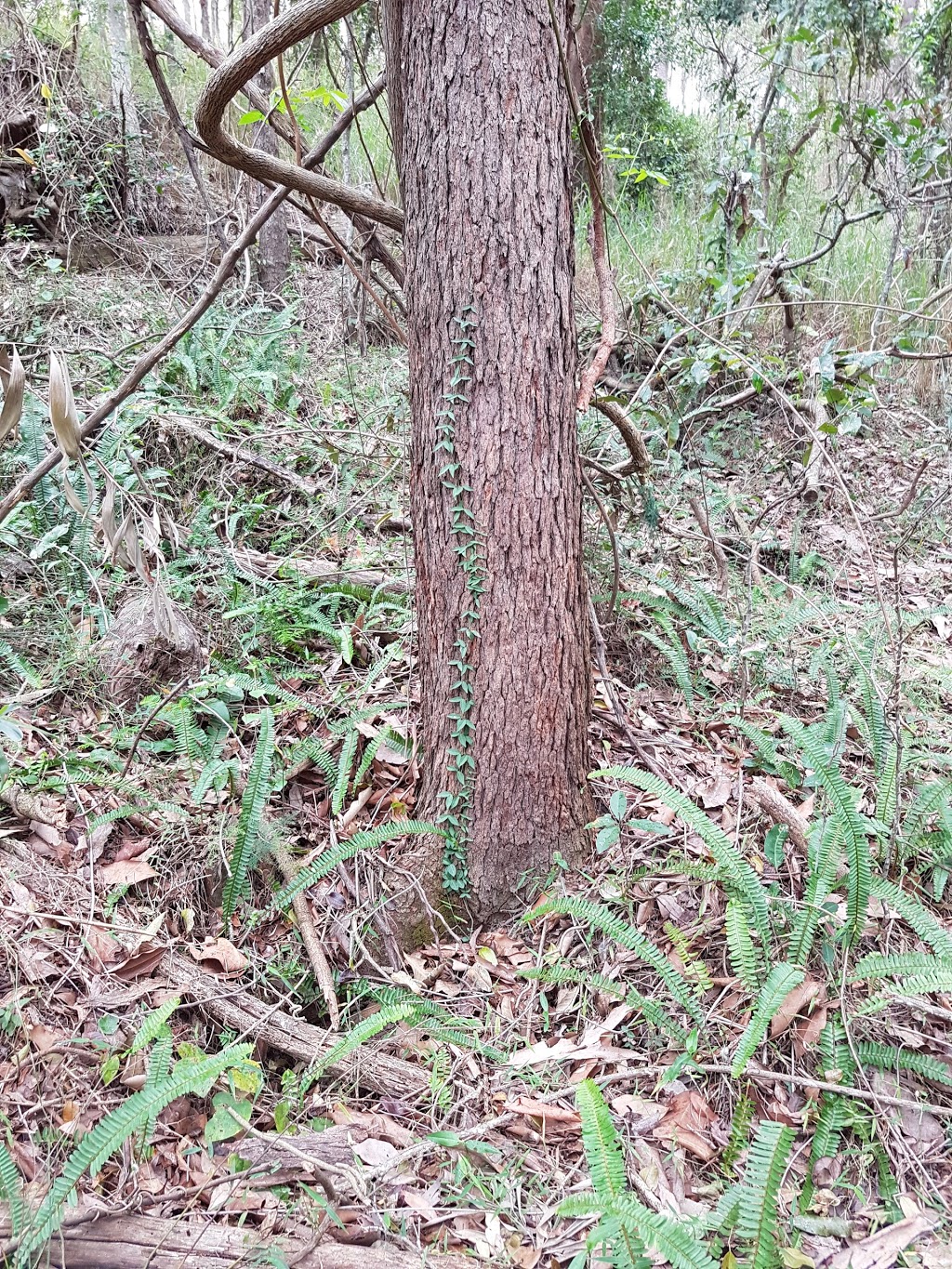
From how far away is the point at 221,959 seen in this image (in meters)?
2.26

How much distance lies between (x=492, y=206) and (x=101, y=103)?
662 cm

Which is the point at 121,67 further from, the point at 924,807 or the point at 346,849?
the point at 924,807

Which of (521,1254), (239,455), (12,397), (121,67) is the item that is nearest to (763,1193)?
(521,1254)

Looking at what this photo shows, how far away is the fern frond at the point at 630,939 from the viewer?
2.06 meters

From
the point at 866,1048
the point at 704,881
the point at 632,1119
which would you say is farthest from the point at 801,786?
the point at 632,1119

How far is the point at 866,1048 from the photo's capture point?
193 cm

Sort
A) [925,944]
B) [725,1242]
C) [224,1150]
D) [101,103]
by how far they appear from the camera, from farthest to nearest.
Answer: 1. [101,103]
2. [925,944]
3. [224,1150]
4. [725,1242]

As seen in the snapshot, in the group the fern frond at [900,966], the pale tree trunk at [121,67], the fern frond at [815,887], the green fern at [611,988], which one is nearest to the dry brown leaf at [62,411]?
the green fern at [611,988]

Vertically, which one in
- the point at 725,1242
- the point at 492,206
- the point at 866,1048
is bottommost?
the point at 725,1242

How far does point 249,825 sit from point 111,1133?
88 centimetres

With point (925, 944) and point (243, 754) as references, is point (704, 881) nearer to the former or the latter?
point (925, 944)

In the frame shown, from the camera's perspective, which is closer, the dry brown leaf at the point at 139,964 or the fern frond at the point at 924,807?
the dry brown leaf at the point at 139,964

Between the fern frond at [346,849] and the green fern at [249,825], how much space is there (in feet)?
0.43

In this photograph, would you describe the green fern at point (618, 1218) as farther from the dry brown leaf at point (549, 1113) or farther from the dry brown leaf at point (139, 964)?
the dry brown leaf at point (139, 964)
